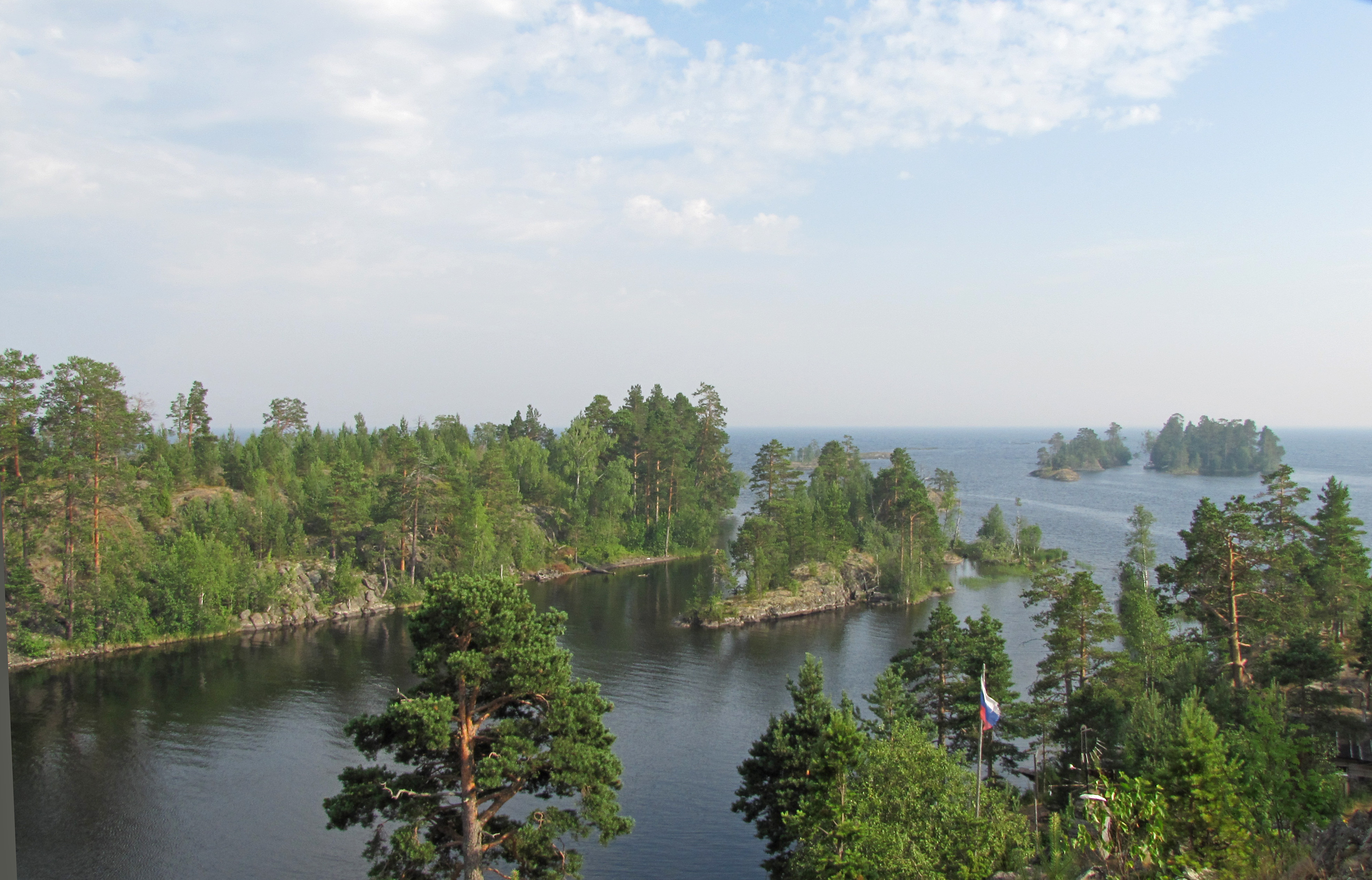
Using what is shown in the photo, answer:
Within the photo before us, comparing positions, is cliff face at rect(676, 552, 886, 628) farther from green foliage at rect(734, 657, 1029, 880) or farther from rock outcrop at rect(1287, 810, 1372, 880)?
rock outcrop at rect(1287, 810, 1372, 880)

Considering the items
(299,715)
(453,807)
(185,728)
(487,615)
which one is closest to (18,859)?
(185,728)

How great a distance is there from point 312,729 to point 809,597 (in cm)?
3128

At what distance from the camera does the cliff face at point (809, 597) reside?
4903 centimetres

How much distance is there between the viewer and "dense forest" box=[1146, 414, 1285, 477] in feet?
405

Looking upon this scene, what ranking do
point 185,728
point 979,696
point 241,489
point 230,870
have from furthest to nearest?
point 241,489
point 185,728
point 979,696
point 230,870

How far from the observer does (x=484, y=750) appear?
1678cm

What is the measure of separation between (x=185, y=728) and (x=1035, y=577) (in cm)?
3159

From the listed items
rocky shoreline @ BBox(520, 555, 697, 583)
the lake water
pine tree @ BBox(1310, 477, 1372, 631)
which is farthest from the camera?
rocky shoreline @ BBox(520, 555, 697, 583)

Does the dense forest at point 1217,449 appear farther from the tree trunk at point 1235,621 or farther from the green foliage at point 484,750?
the green foliage at point 484,750

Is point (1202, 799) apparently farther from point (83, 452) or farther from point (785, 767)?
point (83, 452)

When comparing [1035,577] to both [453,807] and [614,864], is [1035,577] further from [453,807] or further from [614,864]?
[453,807]

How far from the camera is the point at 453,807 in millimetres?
16469

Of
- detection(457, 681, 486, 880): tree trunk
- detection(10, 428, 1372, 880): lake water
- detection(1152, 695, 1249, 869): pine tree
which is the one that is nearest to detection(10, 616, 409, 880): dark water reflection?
detection(10, 428, 1372, 880): lake water

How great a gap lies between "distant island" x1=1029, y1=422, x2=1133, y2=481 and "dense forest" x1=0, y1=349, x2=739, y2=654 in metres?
94.7
